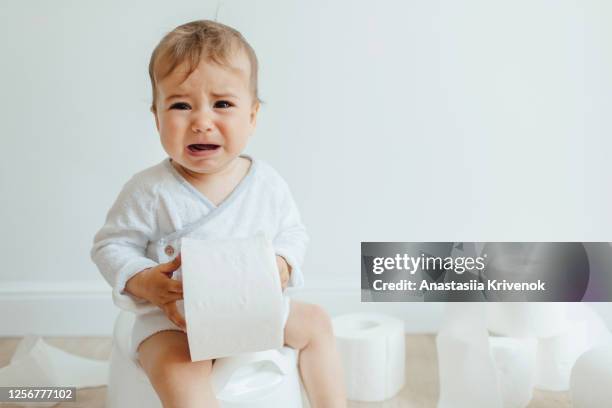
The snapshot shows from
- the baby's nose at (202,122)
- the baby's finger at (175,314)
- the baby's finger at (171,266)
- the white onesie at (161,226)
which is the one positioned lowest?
the baby's finger at (175,314)

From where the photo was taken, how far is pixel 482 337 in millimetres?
1200

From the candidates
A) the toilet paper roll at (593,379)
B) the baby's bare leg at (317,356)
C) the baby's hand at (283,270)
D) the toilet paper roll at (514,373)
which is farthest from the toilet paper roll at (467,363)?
the baby's hand at (283,270)

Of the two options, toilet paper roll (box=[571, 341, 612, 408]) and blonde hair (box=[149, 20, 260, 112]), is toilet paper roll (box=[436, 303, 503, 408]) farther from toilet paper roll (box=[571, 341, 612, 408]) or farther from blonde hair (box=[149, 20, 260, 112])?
blonde hair (box=[149, 20, 260, 112])

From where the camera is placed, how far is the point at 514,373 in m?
1.18

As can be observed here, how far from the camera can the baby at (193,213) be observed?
861 mm

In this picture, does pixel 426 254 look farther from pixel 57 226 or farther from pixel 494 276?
pixel 57 226

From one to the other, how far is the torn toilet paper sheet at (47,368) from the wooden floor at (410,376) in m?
0.03

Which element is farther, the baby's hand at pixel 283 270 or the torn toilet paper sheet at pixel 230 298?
the baby's hand at pixel 283 270

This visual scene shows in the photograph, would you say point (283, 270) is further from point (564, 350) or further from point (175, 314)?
point (564, 350)

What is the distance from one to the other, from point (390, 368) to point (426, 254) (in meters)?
0.25

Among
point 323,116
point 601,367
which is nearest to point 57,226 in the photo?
point 323,116

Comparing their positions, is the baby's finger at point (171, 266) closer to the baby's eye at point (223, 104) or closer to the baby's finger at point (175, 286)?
the baby's finger at point (175, 286)

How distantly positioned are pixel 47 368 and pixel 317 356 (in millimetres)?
513

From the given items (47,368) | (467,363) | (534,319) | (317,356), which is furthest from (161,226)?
(534,319)
